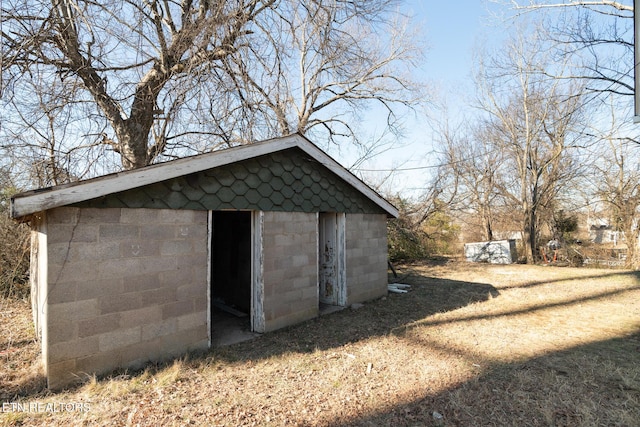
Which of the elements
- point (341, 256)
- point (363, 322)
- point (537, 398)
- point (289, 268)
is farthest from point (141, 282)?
point (537, 398)

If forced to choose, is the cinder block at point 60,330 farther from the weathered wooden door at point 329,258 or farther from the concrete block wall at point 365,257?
the concrete block wall at point 365,257

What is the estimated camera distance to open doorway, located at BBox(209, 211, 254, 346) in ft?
21.6

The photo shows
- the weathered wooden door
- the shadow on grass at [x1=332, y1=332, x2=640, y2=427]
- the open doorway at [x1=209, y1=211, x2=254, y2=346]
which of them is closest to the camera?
the shadow on grass at [x1=332, y1=332, x2=640, y2=427]

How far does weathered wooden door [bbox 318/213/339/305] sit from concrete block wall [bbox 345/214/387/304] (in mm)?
270

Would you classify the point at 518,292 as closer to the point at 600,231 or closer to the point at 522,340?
the point at 522,340

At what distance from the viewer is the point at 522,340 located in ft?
17.3

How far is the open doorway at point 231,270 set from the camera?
6.57m

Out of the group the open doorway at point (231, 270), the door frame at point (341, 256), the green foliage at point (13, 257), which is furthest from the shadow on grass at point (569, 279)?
A: the green foliage at point (13, 257)

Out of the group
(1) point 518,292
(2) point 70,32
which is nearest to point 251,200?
(2) point 70,32

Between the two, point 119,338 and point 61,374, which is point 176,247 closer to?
point 119,338

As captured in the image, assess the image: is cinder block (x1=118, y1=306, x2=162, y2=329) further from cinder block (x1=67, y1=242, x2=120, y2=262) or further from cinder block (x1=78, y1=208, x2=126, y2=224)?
cinder block (x1=78, y1=208, x2=126, y2=224)

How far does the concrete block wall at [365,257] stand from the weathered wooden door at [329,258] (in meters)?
0.27

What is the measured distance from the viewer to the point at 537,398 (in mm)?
3451

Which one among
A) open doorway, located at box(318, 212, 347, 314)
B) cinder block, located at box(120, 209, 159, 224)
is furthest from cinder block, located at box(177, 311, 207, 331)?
open doorway, located at box(318, 212, 347, 314)
